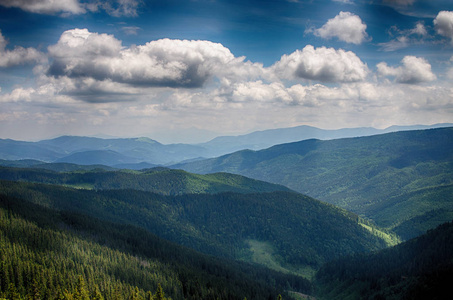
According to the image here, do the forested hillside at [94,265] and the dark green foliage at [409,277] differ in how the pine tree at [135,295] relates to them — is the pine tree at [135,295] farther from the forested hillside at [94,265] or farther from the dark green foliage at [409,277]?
the dark green foliage at [409,277]

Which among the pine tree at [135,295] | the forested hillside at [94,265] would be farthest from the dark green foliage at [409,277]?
the pine tree at [135,295]

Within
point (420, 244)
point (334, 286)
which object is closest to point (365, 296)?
point (334, 286)

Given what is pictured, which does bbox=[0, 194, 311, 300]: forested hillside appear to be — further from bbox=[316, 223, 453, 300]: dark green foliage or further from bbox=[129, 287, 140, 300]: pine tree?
bbox=[316, 223, 453, 300]: dark green foliage

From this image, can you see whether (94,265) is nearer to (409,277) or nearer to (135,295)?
(135,295)

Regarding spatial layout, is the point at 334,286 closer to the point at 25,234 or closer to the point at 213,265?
the point at 213,265

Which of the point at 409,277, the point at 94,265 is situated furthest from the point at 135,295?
the point at 409,277
